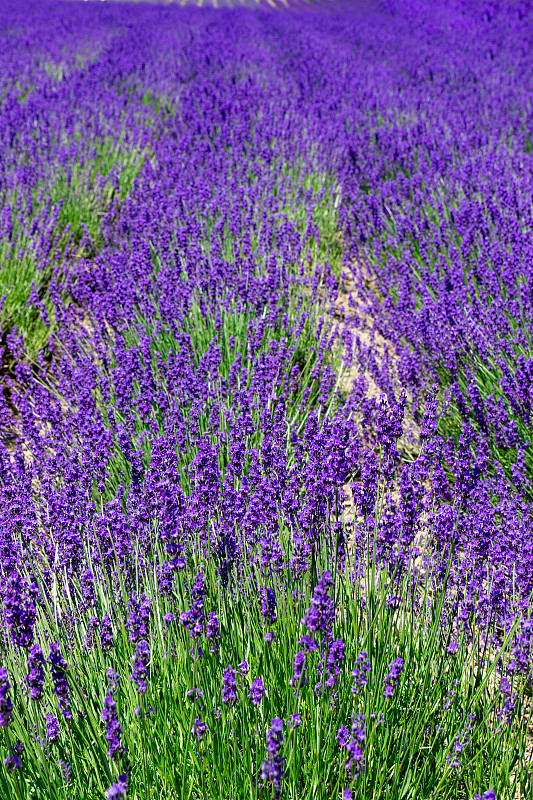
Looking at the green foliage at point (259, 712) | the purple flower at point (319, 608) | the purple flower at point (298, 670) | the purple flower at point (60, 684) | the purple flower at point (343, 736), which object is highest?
the purple flower at point (319, 608)

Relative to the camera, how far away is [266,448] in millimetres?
1935

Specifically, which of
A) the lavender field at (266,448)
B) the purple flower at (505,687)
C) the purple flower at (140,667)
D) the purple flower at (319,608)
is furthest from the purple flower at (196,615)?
the purple flower at (505,687)

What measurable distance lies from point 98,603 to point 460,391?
177 cm

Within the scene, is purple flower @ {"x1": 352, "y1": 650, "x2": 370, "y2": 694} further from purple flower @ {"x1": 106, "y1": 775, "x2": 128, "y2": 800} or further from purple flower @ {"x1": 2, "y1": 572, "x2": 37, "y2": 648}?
purple flower @ {"x1": 2, "y1": 572, "x2": 37, "y2": 648}

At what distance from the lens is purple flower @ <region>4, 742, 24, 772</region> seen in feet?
3.88

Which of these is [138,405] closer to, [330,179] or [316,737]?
[316,737]

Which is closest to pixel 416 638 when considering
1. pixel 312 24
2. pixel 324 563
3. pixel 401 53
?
pixel 324 563

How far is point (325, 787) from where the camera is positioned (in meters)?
1.34

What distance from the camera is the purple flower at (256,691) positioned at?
132cm

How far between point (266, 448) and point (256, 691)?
2.47 feet

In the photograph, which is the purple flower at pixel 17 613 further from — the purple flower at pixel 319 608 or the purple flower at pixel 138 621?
the purple flower at pixel 319 608

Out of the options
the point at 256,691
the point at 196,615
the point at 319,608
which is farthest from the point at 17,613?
the point at 319,608

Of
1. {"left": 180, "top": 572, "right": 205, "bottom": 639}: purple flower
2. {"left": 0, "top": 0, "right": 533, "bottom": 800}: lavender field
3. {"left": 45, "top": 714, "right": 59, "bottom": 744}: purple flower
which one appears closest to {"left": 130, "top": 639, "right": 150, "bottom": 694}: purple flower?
{"left": 0, "top": 0, "right": 533, "bottom": 800}: lavender field

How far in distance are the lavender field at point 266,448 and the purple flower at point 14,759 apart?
3 cm
